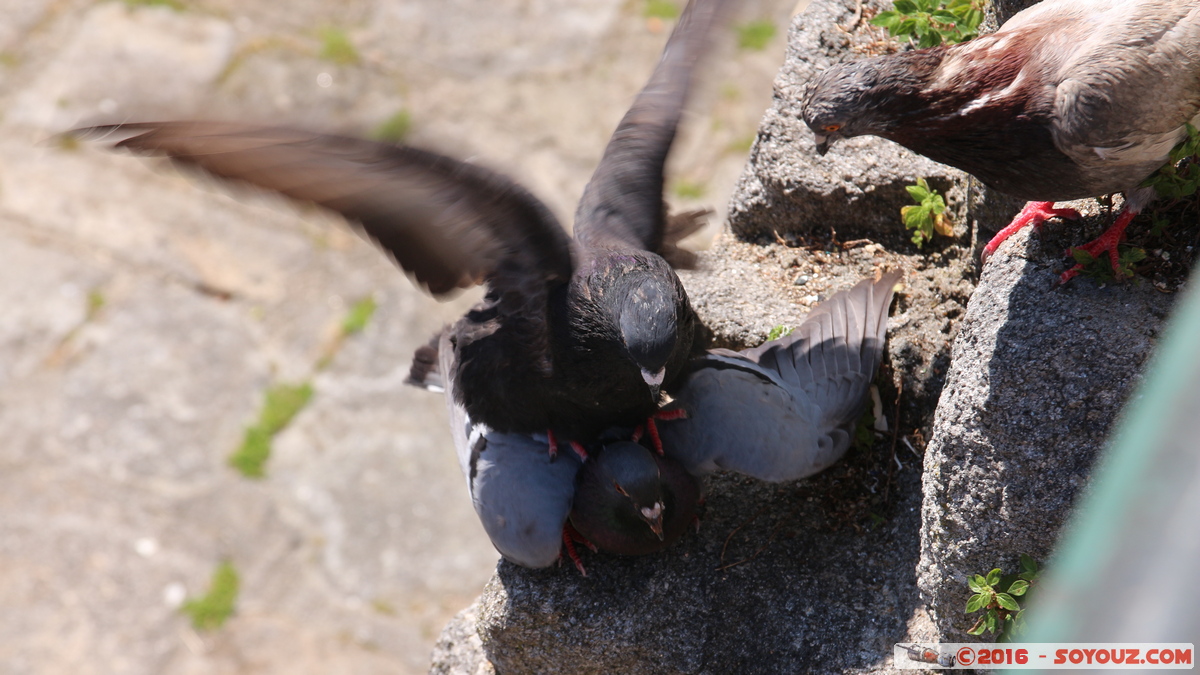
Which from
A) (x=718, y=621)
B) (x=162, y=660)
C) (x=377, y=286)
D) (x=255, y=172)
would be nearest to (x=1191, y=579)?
(x=255, y=172)

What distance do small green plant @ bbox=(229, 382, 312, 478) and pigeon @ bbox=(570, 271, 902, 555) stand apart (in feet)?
10.9

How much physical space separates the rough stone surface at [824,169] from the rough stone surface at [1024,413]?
114 centimetres

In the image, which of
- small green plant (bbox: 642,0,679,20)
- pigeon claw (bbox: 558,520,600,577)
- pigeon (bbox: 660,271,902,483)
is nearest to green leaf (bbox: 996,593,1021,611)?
pigeon (bbox: 660,271,902,483)

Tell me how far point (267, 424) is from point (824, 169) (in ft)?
13.4

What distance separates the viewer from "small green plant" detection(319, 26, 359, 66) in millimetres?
7504

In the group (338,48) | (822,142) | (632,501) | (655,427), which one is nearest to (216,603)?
(655,427)

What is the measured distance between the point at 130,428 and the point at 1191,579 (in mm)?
6597

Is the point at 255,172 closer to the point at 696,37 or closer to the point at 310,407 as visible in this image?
the point at 696,37

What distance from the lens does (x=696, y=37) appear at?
369 centimetres

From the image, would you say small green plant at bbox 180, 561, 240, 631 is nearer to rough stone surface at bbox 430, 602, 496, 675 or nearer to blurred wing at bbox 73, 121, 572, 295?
rough stone surface at bbox 430, 602, 496, 675

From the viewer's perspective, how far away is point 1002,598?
2594 millimetres

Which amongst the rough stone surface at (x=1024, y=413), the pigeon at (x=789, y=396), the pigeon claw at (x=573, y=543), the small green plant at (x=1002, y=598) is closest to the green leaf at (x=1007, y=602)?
the small green plant at (x=1002, y=598)

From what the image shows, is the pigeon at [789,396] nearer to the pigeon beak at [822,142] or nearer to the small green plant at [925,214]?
the small green plant at [925,214]

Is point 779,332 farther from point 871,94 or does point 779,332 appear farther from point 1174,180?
point 1174,180
